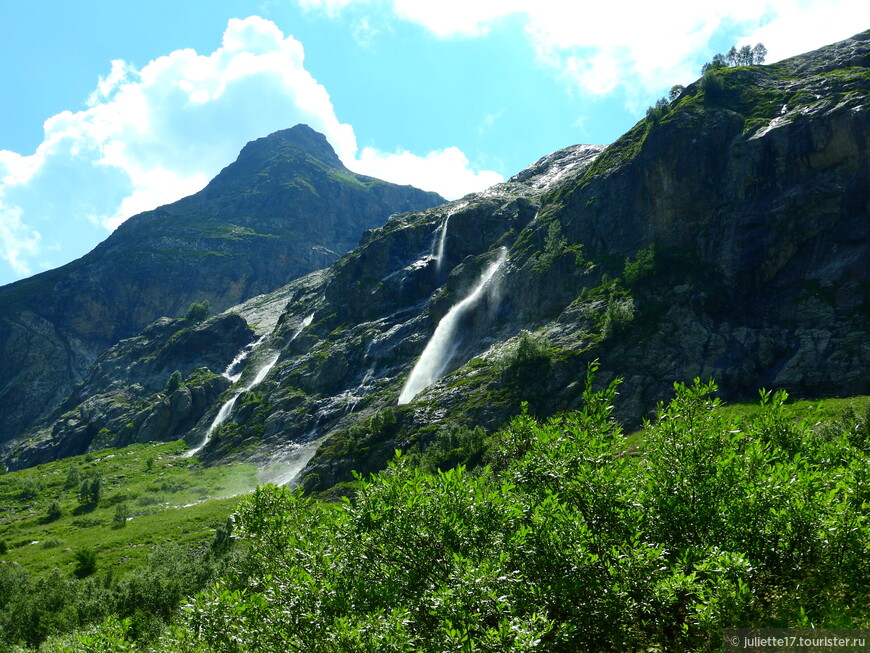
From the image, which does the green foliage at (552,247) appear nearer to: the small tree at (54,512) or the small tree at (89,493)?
the small tree at (89,493)

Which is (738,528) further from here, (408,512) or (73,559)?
(73,559)

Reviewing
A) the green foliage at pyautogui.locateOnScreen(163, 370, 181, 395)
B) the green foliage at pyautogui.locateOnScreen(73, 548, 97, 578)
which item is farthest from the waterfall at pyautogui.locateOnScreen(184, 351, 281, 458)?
the green foliage at pyautogui.locateOnScreen(73, 548, 97, 578)

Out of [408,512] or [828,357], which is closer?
[408,512]

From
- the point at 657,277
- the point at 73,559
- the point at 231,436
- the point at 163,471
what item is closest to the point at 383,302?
the point at 231,436

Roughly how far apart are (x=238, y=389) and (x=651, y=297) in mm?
122657

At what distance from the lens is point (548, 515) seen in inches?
578

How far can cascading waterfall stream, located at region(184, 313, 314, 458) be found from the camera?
456 feet

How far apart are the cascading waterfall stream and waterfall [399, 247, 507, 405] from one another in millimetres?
61850

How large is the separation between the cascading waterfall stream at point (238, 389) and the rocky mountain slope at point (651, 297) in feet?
6.89

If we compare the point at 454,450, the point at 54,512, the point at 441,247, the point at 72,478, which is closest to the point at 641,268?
the point at 454,450

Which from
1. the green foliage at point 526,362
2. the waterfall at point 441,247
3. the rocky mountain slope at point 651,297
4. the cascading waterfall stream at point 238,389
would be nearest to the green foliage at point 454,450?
the rocky mountain slope at point 651,297

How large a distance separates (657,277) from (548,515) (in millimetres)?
79164

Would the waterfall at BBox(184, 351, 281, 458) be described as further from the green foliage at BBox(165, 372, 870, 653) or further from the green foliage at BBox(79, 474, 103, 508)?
the green foliage at BBox(165, 372, 870, 653)

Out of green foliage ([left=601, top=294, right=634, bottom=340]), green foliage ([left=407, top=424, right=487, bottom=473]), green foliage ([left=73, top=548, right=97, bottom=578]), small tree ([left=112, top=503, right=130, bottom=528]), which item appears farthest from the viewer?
small tree ([left=112, top=503, right=130, bottom=528])
